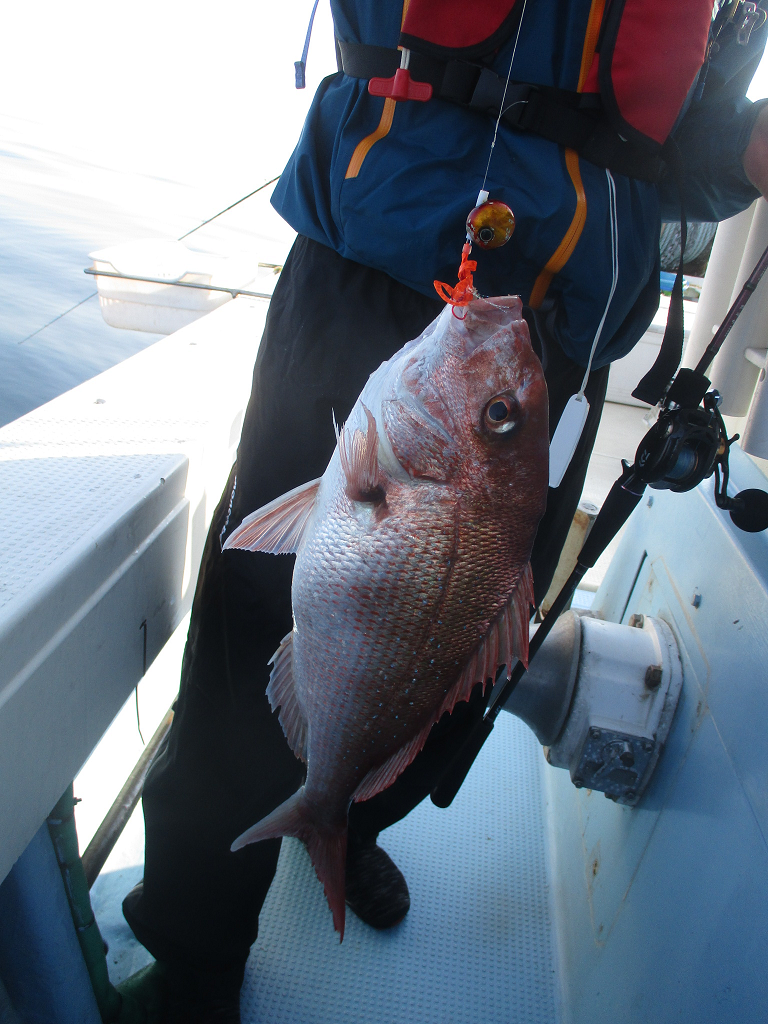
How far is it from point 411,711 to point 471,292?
620 millimetres

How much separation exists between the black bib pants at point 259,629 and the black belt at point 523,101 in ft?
0.95

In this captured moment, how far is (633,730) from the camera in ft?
4.88

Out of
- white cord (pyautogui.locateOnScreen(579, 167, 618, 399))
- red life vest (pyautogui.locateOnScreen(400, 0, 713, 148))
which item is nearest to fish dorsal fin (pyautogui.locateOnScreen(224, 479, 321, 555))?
white cord (pyautogui.locateOnScreen(579, 167, 618, 399))

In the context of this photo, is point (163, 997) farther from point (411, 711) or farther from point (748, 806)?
point (748, 806)

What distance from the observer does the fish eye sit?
0.92 m

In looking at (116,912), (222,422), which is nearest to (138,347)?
(222,422)

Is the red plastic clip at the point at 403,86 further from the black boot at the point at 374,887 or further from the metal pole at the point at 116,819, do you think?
the metal pole at the point at 116,819

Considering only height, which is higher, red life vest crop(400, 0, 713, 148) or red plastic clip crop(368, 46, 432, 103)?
red life vest crop(400, 0, 713, 148)

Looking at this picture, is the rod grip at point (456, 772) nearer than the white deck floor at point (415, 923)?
Yes

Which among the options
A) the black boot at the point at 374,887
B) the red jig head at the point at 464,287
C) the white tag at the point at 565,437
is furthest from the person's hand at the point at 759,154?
the black boot at the point at 374,887

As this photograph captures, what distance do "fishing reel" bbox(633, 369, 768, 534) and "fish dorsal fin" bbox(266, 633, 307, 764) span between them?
70 centimetres

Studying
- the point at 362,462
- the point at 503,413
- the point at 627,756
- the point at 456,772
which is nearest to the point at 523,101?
the point at 503,413

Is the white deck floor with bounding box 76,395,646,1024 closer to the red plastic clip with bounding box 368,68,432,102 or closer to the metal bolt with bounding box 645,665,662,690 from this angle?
the metal bolt with bounding box 645,665,662,690

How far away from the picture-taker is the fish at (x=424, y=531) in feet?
3.04
